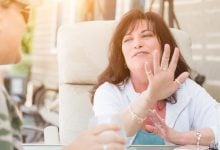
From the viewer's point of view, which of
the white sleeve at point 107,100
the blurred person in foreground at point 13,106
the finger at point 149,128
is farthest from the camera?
the white sleeve at point 107,100

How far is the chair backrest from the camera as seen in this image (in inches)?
67.5

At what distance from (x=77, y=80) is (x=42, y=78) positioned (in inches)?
27.6

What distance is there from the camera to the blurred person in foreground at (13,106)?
45 cm

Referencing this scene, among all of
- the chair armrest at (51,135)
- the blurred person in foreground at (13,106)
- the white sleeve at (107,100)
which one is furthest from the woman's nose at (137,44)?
the blurred person in foreground at (13,106)

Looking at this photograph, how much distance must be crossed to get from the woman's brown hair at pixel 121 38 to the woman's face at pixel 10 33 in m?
1.04

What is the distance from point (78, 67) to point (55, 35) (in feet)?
2.26

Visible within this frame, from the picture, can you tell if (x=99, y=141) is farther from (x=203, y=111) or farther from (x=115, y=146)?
(x=203, y=111)

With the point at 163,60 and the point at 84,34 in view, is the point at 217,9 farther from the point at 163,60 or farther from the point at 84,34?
the point at 163,60

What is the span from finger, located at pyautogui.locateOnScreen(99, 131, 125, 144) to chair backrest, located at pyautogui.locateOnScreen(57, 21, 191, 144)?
1.08m

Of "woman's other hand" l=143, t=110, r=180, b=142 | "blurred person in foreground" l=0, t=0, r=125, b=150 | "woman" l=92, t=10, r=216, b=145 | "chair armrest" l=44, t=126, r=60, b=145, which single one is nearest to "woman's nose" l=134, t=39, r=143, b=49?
"woman" l=92, t=10, r=216, b=145

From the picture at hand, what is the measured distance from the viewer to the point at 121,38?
5.22ft

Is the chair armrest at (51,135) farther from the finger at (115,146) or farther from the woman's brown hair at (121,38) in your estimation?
the finger at (115,146)

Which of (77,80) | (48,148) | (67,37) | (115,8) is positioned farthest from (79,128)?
(115,8)

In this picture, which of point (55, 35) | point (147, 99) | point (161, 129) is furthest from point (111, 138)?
point (55, 35)
